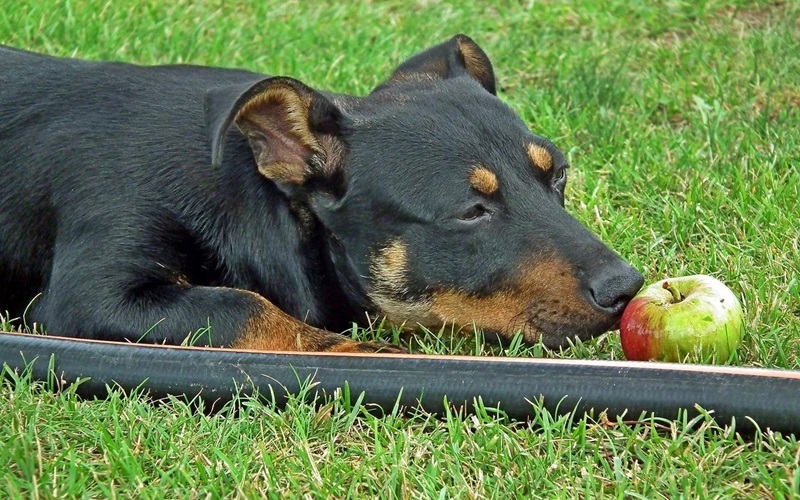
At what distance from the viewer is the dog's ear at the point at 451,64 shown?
4.77 metres

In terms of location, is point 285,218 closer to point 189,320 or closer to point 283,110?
point 283,110

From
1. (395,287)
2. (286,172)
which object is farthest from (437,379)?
(286,172)

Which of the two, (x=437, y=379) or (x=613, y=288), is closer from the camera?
(x=437, y=379)

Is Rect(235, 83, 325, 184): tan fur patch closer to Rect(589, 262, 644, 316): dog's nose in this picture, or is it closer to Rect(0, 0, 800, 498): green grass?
Rect(0, 0, 800, 498): green grass

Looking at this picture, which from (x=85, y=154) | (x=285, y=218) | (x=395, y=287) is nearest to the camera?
(x=395, y=287)

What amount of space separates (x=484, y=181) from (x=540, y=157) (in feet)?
0.89

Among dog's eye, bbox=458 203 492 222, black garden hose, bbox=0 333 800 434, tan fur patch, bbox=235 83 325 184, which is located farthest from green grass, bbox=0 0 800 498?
tan fur patch, bbox=235 83 325 184

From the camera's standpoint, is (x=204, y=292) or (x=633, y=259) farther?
(x=633, y=259)

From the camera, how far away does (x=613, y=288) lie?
374 centimetres

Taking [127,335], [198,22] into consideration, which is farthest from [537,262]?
[198,22]

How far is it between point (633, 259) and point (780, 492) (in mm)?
1908

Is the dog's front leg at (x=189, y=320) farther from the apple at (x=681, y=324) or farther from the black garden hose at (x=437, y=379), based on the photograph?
the apple at (x=681, y=324)

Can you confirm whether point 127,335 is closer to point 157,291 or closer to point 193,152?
point 157,291

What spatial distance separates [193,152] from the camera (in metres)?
4.29
